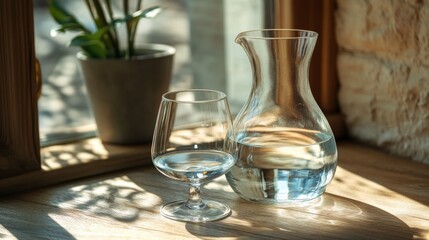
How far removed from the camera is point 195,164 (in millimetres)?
1111

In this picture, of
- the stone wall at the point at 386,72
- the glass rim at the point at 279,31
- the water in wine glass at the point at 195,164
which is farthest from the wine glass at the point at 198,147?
the stone wall at the point at 386,72

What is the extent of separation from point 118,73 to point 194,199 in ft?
0.97

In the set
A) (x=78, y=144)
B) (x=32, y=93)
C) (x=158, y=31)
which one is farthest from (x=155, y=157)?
(x=158, y=31)

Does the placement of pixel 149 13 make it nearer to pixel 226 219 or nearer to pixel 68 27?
pixel 68 27

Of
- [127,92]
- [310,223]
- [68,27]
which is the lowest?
[310,223]

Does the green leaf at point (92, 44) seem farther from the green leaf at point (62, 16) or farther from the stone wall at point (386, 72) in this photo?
the stone wall at point (386, 72)

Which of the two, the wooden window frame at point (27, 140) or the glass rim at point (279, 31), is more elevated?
the glass rim at point (279, 31)

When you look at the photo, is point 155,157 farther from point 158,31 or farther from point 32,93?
point 158,31

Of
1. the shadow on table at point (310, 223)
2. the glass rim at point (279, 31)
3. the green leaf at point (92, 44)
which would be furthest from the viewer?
the green leaf at point (92, 44)

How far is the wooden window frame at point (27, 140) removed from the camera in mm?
1207

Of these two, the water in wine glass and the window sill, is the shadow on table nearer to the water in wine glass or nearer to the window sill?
the water in wine glass

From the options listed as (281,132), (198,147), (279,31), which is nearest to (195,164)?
(198,147)

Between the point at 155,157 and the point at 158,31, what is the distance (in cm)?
46

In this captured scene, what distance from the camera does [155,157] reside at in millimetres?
1122
